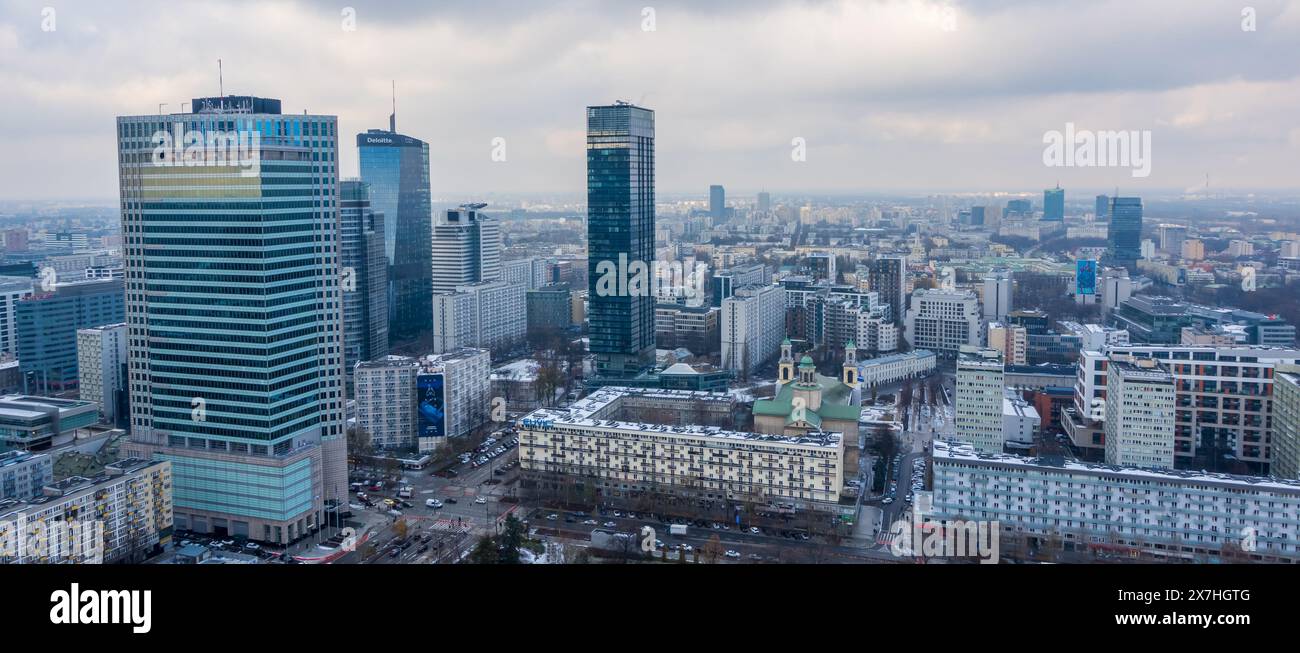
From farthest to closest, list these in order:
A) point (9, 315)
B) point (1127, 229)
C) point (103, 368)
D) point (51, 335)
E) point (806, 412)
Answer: point (1127, 229) → point (9, 315) → point (51, 335) → point (103, 368) → point (806, 412)

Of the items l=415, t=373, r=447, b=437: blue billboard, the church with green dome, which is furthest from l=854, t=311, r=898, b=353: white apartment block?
l=415, t=373, r=447, b=437: blue billboard

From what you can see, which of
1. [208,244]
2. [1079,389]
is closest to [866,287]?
[1079,389]

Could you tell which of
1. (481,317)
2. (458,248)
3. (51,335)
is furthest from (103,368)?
(458,248)

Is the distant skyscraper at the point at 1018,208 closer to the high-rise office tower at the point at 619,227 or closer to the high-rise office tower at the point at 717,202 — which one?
the high-rise office tower at the point at 717,202

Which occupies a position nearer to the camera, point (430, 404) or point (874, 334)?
point (430, 404)

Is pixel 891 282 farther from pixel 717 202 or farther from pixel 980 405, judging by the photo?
pixel 717 202
